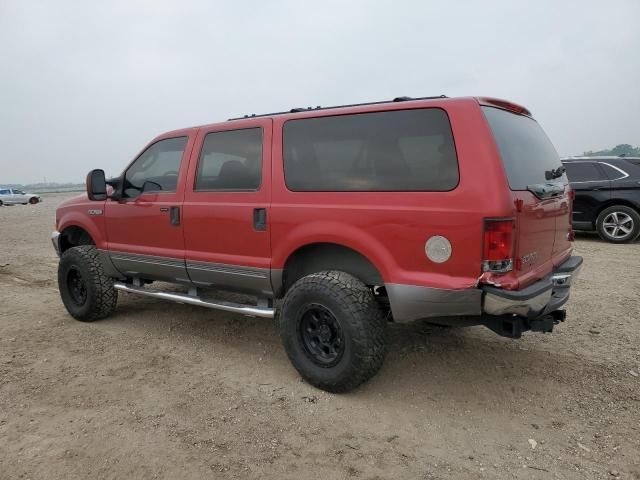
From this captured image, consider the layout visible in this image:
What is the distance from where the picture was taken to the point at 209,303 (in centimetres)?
395

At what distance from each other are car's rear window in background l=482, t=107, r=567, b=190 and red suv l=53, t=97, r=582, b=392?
0.05ft

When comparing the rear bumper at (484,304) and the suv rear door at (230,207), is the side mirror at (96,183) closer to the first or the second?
the suv rear door at (230,207)

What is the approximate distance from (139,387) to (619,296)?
5102 mm

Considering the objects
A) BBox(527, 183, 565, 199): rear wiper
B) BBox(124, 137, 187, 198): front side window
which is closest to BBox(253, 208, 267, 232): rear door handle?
BBox(124, 137, 187, 198): front side window

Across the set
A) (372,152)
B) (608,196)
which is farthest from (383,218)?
(608,196)

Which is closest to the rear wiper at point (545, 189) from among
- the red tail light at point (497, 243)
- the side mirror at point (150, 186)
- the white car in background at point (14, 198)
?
the red tail light at point (497, 243)

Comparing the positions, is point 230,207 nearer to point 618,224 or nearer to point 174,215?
point 174,215

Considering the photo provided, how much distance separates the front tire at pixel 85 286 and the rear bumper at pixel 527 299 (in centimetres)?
378

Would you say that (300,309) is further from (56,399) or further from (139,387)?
(56,399)

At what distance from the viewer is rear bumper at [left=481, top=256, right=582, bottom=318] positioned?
8.55ft

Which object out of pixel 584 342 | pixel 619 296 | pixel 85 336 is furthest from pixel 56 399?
pixel 619 296

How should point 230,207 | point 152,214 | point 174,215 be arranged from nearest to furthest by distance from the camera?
point 230,207 < point 174,215 < point 152,214

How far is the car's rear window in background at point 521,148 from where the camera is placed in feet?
9.17

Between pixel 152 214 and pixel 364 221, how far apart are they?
2.22 metres
